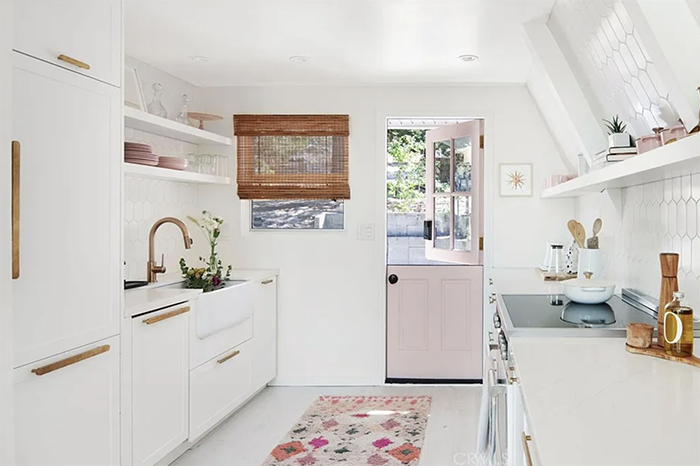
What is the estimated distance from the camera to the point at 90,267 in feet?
7.43

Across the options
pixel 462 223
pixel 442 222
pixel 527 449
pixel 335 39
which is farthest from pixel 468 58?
pixel 527 449

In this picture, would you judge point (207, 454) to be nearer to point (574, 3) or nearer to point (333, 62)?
point (333, 62)

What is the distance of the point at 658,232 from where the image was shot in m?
2.61

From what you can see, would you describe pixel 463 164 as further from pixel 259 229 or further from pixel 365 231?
pixel 259 229

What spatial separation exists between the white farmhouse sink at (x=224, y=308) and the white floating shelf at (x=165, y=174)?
26.9 inches

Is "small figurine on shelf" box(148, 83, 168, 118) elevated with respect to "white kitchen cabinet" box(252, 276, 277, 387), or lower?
elevated

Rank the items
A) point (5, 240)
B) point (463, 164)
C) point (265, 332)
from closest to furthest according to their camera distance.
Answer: point (5, 240)
point (265, 332)
point (463, 164)

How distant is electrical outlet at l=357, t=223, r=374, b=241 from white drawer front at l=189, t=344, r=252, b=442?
1.22 metres

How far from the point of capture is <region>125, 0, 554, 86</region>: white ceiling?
2.93 m

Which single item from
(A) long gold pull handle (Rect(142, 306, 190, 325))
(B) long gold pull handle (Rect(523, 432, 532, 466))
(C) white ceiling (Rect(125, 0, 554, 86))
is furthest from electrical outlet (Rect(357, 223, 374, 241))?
(B) long gold pull handle (Rect(523, 432, 532, 466))

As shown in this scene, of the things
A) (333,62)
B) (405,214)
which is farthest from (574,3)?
(405,214)

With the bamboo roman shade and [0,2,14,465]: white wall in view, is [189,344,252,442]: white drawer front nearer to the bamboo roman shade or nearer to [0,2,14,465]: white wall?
the bamboo roman shade

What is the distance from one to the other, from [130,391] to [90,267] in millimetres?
686

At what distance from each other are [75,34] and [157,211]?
2.04 meters
